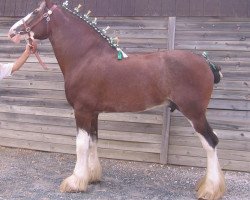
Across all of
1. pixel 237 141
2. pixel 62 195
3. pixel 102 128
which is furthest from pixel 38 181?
pixel 237 141

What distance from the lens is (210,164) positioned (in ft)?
14.7

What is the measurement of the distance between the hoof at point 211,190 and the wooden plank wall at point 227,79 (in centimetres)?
102

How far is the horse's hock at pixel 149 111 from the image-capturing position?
211 inches

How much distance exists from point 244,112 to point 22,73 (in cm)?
352

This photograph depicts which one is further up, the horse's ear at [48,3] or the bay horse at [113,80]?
the horse's ear at [48,3]

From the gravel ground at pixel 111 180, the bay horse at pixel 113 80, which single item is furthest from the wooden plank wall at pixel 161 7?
the gravel ground at pixel 111 180

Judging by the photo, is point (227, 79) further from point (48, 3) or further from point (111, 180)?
point (48, 3)

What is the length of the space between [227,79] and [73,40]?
7.03ft

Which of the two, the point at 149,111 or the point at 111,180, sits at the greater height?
the point at 149,111

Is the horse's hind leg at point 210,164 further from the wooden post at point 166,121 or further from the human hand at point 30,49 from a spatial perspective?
the human hand at point 30,49

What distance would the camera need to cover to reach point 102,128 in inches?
240

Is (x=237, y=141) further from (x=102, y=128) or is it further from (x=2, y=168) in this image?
(x=2, y=168)

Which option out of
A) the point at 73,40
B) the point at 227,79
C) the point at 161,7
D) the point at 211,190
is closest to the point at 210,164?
A: the point at 211,190

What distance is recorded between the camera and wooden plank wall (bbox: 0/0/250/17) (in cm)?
532
